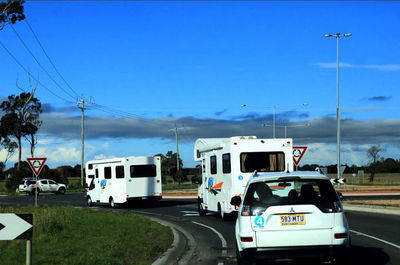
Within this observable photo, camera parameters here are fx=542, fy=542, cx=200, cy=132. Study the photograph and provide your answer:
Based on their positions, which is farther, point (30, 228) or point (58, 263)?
point (58, 263)

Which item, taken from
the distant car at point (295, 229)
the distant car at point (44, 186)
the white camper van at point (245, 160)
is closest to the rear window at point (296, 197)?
the distant car at point (295, 229)

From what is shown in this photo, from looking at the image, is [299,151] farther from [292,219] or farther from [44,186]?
[44,186]

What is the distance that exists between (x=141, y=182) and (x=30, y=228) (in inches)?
957

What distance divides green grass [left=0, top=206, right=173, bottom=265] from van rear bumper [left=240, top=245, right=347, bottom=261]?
9.79 feet

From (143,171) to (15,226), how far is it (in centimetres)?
2447

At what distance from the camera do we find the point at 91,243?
13.2 metres

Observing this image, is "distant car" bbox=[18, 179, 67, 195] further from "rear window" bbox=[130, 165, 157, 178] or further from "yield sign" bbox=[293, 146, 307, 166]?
"yield sign" bbox=[293, 146, 307, 166]

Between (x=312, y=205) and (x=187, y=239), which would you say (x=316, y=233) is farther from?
(x=187, y=239)

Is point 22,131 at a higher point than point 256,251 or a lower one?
higher

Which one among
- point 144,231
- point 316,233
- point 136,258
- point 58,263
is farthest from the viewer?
point 144,231

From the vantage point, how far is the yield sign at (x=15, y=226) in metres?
7.32

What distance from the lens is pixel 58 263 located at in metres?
10.0

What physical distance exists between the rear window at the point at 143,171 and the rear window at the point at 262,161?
13543mm

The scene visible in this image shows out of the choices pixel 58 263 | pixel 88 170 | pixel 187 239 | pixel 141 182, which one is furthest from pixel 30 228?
pixel 88 170
